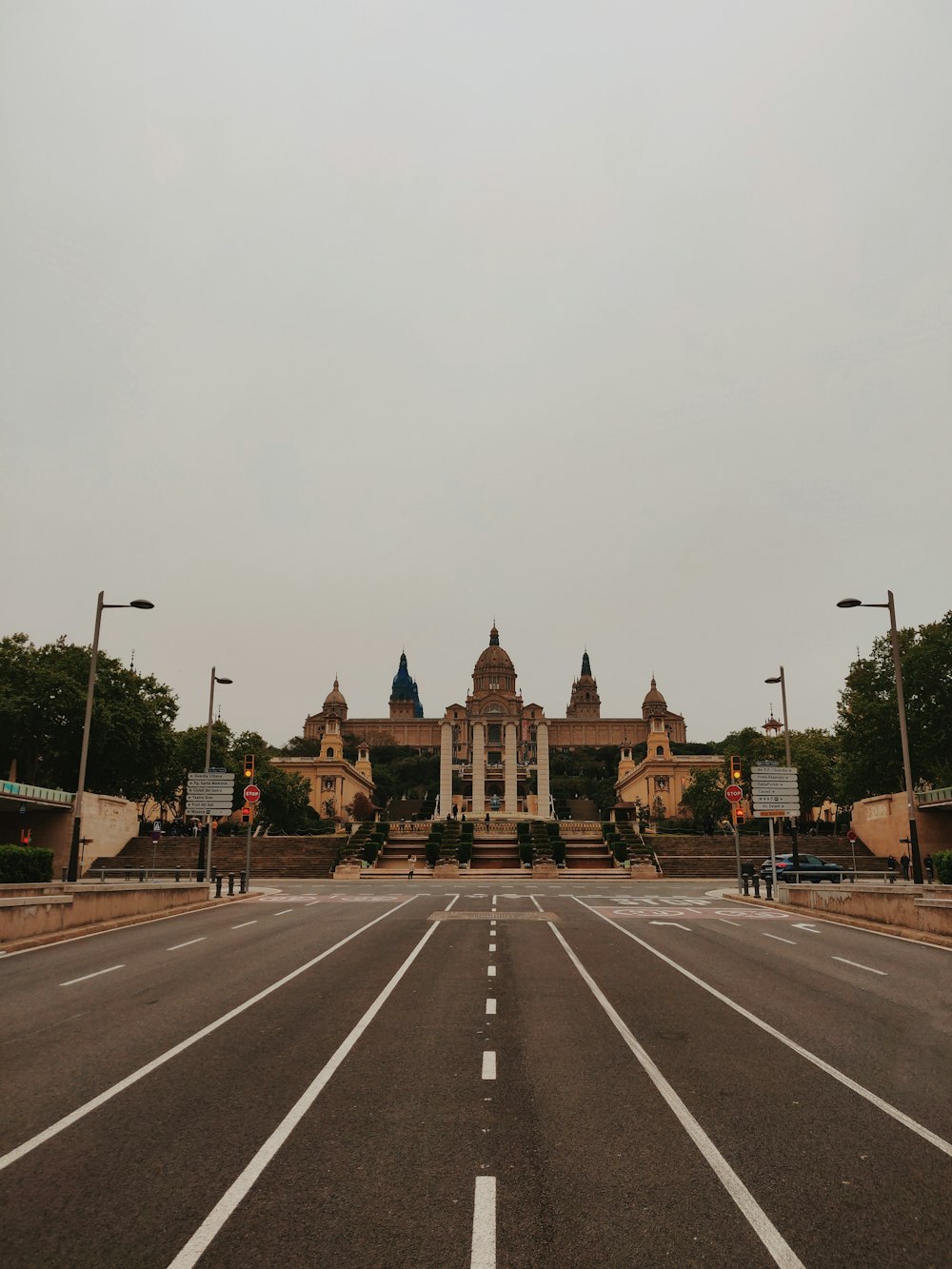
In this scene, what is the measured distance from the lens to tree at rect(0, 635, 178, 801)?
184ft

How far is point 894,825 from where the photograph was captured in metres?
59.6

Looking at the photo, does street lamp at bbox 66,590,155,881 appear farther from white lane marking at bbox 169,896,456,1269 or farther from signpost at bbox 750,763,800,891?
signpost at bbox 750,763,800,891

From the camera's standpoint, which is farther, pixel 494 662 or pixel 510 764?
pixel 494 662

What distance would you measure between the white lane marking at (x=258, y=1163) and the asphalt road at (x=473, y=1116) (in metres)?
0.03

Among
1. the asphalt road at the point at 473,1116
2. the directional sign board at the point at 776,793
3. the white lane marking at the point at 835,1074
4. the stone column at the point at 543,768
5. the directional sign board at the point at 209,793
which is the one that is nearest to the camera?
the asphalt road at the point at 473,1116

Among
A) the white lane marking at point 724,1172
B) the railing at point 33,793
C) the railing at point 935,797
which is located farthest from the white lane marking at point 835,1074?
the railing at point 33,793

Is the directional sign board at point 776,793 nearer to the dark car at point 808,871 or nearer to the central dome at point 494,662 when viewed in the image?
the dark car at point 808,871

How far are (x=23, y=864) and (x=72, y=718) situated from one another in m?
30.0

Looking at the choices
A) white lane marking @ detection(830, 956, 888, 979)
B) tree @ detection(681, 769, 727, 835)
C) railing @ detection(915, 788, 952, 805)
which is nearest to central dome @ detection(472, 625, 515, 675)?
tree @ detection(681, 769, 727, 835)

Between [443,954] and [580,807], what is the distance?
13399cm

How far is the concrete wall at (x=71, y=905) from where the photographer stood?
1900cm

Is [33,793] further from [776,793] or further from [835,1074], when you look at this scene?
[835,1074]

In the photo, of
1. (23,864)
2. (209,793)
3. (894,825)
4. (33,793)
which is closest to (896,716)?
(894,825)

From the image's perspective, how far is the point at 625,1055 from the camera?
9258 mm
